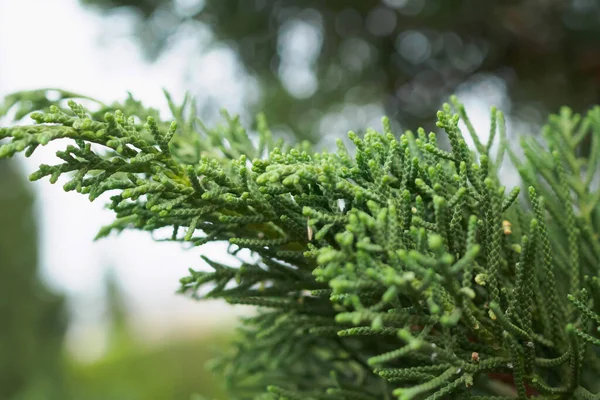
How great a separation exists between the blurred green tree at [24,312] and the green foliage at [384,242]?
Result: 12.0 ft

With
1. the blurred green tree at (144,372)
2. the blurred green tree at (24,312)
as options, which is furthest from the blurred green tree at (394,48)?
the blurred green tree at (144,372)

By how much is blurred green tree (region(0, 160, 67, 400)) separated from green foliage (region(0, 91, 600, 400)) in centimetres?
366

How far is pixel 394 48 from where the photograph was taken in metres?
2.31

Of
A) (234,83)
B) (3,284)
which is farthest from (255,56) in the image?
(3,284)

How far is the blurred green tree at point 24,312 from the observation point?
3.85 m

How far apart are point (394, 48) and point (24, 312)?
3532mm

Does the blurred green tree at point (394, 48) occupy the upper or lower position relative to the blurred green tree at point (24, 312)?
upper

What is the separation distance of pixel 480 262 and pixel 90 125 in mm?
593

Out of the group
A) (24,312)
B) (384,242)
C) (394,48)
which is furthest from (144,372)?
(384,242)

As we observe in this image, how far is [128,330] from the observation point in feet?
24.6

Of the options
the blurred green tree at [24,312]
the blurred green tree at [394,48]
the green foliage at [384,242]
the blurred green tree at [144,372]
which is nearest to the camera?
the green foliage at [384,242]

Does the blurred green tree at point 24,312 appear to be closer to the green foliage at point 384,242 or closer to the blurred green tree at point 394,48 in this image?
the blurred green tree at point 394,48

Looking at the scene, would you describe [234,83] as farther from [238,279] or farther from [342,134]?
[238,279]

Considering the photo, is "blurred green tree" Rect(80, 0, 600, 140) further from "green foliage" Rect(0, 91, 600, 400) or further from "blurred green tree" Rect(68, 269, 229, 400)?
"blurred green tree" Rect(68, 269, 229, 400)
